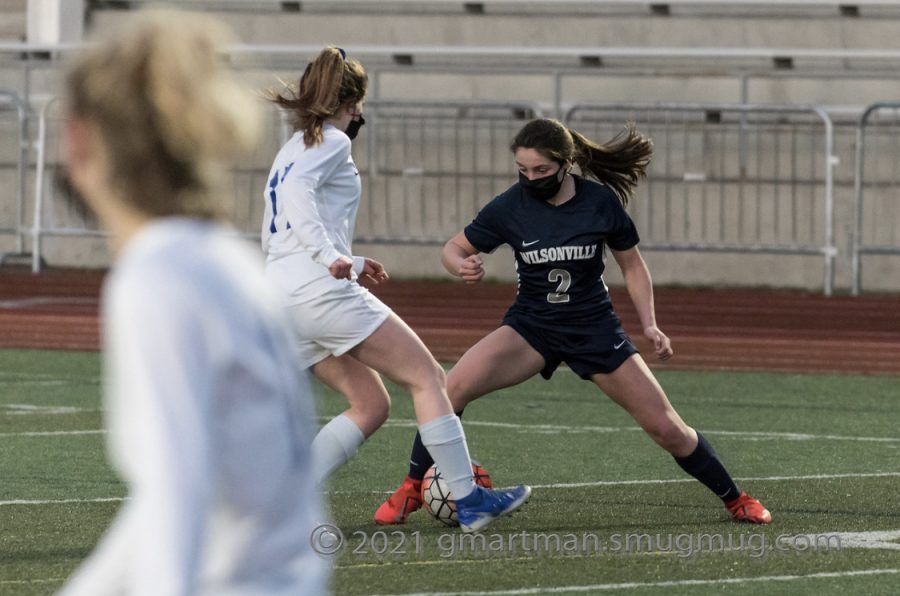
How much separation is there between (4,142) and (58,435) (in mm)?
11366

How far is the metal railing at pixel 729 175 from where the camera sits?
18.0m

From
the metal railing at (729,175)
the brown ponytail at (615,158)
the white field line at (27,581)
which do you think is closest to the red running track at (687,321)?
the metal railing at (729,175)

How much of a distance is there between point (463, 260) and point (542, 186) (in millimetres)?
419

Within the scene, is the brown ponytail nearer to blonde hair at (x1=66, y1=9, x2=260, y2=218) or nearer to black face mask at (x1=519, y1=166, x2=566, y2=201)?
black face mask at (x1=519, y1=166, x2=566, y2=201)

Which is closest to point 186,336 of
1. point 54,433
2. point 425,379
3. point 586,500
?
point 425,379

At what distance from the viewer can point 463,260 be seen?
710 cm

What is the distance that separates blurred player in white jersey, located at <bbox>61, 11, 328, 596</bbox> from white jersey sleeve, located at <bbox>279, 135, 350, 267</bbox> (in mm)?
4018

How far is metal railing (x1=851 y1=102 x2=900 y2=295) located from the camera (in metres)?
17.4

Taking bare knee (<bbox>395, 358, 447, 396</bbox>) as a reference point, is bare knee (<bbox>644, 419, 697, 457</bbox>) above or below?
below

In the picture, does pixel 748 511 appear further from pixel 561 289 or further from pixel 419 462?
pixel 419 462

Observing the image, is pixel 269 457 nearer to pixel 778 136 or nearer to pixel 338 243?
pixel 338 243

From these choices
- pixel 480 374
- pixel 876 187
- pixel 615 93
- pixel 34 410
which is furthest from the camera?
pixel 615 93

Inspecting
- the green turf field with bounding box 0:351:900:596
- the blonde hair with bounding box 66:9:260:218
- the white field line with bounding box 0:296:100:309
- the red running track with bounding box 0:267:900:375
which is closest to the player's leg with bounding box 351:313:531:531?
the green turf field with bounding box 0:351:900:596

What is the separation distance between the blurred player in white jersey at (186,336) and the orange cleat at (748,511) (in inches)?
191
